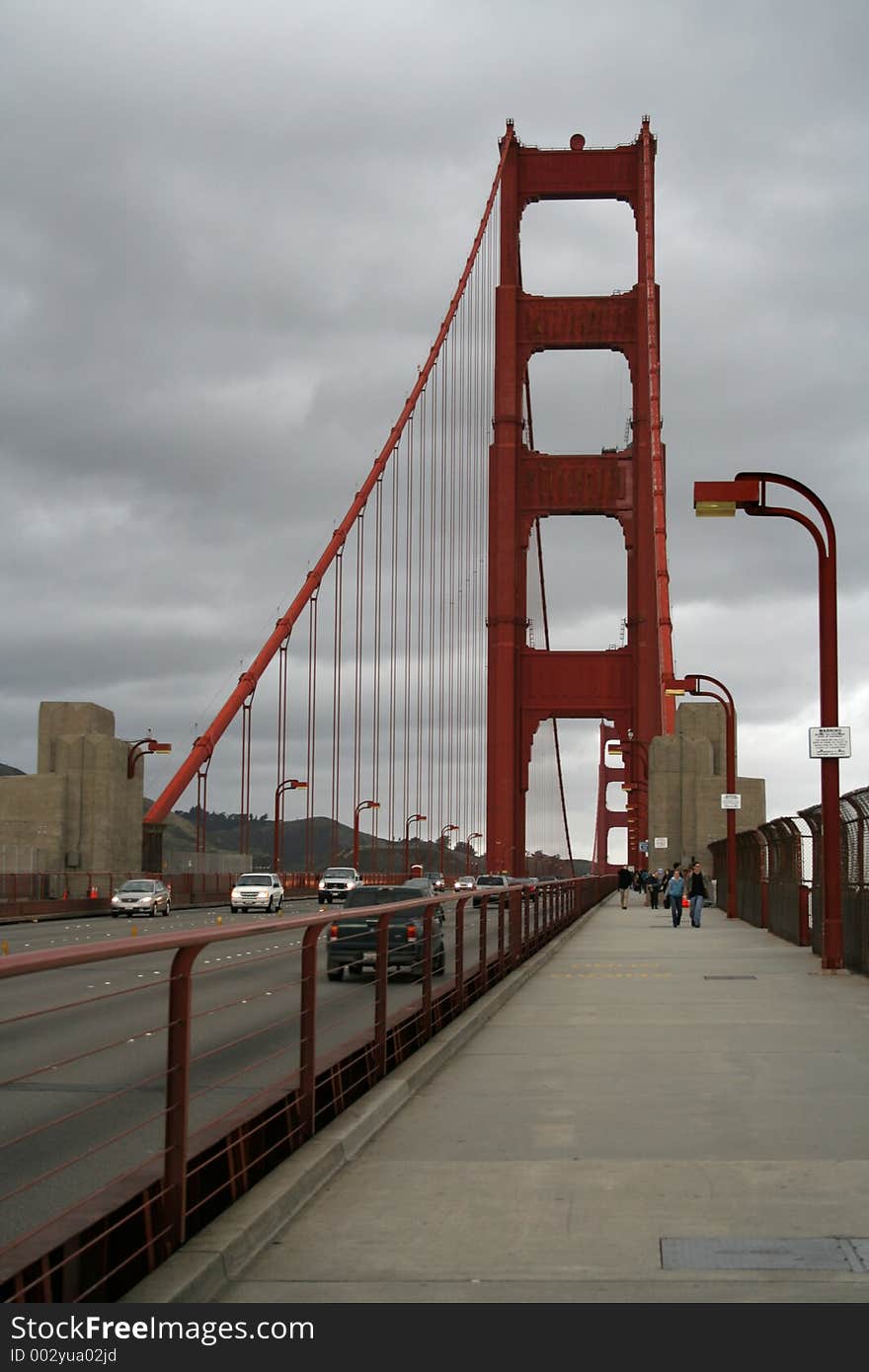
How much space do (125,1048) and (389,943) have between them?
4.20 meters

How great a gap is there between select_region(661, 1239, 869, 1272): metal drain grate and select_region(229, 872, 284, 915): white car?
44765 millimetres

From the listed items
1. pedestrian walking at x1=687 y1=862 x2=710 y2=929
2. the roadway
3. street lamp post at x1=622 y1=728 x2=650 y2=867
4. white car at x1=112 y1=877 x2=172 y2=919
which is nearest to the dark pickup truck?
the roadway

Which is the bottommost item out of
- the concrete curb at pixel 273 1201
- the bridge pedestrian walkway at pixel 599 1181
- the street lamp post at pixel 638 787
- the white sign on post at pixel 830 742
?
the bridge pedestrian walkway at pixel 599 1181

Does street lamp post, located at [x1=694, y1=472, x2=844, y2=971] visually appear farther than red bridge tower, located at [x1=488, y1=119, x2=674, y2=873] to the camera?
No

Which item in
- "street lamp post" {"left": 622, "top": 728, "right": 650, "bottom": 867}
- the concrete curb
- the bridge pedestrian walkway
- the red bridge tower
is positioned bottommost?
the bridge pedestrian walkway

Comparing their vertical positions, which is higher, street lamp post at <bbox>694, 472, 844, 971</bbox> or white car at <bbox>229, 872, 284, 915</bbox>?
street lamp post at <bbox>694, 472, 844, 971</bbox>

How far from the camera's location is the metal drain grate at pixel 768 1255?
5.28m

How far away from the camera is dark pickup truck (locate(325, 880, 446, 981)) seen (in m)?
8.61

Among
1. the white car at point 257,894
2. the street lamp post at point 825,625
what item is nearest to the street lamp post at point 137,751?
the white car at point 257,894

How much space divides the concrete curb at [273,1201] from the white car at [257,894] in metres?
40.4

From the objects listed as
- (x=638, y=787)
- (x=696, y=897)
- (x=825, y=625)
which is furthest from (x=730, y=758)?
(x=638, y=787)

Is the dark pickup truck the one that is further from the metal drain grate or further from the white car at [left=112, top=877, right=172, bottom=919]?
the white car at [left=112, top=877, right=172, bottom=919]

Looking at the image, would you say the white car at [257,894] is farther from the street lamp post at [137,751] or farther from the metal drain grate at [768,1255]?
the metal drain grate at [768,1255]
